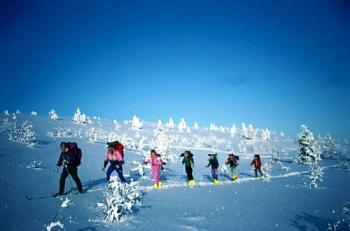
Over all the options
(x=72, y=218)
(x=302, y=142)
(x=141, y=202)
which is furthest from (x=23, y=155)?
(x=302, y=142)

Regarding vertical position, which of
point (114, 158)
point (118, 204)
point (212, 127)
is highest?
point (212, 127)

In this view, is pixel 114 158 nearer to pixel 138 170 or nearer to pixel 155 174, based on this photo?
pixel 155 174

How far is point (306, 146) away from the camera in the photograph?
1844 inches

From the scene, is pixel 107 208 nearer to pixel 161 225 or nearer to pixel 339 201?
pixel 161 225

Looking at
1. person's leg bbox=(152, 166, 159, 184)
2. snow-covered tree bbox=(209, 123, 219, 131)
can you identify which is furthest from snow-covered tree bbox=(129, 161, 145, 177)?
snow-covered tree bbox=(209, 123, 219, 131)

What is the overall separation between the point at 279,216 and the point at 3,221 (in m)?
8.90

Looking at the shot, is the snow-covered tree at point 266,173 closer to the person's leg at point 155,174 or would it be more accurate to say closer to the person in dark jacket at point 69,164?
the person's leg at point 155,174

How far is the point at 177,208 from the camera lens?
1084cm

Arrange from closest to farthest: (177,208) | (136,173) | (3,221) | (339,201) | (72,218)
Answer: (3,221), (72,218), (177,208), (339,201), (136,173)

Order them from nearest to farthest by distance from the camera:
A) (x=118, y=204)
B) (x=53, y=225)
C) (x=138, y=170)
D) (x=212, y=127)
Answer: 1. (x=53, y=225)
2. (x=118, y=204)
3. (x=138, y=170)
4. (x=212, y=127)

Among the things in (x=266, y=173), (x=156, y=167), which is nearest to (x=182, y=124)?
(x=266, y=173)

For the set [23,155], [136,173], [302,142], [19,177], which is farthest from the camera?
[302,142]

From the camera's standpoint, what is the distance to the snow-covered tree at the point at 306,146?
4609 centimetres

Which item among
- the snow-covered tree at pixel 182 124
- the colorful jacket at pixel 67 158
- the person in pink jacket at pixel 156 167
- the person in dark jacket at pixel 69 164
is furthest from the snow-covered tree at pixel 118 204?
the snow-covered tree at pixel 182 124
